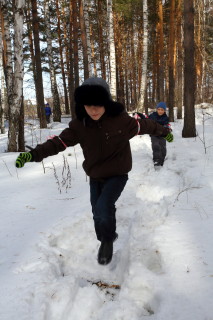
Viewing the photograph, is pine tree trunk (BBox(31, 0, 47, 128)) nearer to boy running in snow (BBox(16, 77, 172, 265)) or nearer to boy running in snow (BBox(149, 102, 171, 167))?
boy running in snow (BBox(149, 102, 171, 167))

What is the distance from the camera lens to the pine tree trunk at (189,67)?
896 cm

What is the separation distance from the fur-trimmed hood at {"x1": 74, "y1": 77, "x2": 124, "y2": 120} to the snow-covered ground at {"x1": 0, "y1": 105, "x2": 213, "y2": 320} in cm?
142

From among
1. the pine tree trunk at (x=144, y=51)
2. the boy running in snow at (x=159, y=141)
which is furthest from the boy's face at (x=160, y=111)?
the pine tree trunk at (x=144, y=51)

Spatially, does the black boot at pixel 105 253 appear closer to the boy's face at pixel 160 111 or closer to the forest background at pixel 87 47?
the boy's face at pixel 160 111

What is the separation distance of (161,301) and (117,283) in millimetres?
533

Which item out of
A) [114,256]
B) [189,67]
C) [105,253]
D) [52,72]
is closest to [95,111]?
[105,253]

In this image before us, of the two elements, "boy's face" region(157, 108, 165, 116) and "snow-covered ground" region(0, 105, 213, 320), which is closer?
"snow-covered ground" region(0, 105, 213, 320)

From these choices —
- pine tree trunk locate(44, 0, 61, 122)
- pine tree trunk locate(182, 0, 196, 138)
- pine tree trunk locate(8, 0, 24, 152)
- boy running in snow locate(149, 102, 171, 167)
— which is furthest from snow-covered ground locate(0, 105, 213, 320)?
pine tree trunk locate(44, 0, 61, 122)

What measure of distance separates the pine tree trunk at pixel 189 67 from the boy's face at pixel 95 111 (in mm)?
7440

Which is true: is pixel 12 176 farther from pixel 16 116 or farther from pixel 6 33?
pixel 6 33

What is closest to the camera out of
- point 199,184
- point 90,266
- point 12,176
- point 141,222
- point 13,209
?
point 90,266

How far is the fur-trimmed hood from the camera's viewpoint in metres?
2.51

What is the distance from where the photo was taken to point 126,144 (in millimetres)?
2703

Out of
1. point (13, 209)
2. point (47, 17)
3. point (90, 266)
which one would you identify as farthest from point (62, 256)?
point (47, 17)
